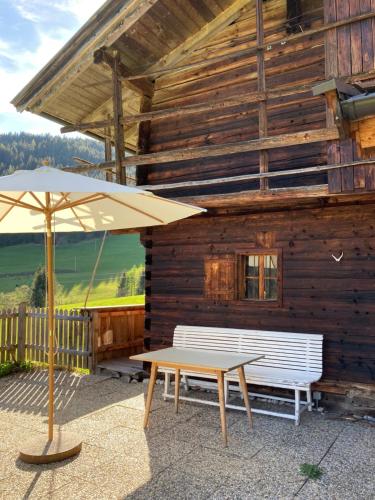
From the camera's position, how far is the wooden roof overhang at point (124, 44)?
755cm

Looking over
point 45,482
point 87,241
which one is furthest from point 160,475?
point 87,241

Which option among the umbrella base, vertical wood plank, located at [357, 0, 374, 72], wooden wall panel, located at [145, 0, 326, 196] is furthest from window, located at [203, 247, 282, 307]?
the umbrella base

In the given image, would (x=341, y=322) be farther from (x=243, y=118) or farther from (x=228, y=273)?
(x=243, y=118)

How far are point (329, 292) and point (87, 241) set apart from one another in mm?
63665

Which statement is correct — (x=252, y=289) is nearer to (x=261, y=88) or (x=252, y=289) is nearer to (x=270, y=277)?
(x=270, y=277)

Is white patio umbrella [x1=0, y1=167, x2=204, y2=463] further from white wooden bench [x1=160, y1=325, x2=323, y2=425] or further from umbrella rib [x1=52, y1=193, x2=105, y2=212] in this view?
white wooden bench [x1=160, y1=325, x2=323, y2=425]

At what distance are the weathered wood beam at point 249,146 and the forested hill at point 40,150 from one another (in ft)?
253

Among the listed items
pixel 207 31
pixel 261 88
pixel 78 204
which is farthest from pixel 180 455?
pixel 207 31

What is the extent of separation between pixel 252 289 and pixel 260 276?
31 centimetres

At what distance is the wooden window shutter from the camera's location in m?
8.02

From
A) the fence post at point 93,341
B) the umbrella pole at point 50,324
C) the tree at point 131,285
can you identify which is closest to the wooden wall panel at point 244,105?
the fence post at point 93,341

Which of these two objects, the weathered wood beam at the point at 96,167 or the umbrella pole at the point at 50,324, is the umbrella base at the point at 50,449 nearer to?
the umbrella pole at the point at 50,324

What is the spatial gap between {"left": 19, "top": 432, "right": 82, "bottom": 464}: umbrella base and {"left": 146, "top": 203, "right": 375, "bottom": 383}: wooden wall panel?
3654 millimetres

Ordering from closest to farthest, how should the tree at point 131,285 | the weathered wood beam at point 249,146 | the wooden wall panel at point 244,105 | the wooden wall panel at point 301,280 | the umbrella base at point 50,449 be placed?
the umbrella base at point 50,449, the weathered wood beam at point 249,146, the wooden wall panel at point 301,280, the wooden wall panel at point 244,105, the tree at point 131,285
